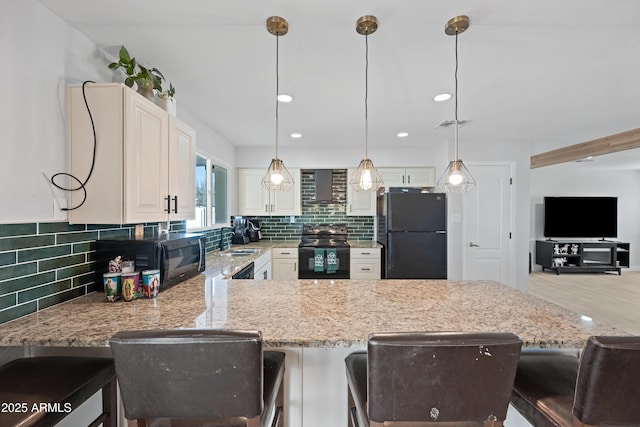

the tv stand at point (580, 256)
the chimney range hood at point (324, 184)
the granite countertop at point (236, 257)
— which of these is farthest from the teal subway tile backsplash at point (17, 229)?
the tv stand at point (580, 256)

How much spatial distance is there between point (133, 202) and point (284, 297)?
935 mm

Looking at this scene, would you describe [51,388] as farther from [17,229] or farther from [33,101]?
[33,101]

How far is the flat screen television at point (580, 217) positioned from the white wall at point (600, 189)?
19cm

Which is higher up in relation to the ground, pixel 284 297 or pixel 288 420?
pixel 284 297

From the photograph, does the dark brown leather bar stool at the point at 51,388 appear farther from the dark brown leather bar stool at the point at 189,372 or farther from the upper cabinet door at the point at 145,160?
the upper cabinet door at the point at 145,160

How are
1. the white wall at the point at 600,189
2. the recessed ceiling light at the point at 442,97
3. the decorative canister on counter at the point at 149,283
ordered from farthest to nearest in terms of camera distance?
the white wall at the point at 600,189 < the recessed ceiling light at the point at 442,97 < the decorative canister on counter at the point at 149,283

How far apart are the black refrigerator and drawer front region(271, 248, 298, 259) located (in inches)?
48.9

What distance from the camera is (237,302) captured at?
1.43 m

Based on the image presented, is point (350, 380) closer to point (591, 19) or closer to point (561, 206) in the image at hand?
point (591, 19)

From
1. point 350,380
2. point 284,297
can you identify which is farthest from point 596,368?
point 284,297

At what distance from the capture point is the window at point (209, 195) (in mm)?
3199

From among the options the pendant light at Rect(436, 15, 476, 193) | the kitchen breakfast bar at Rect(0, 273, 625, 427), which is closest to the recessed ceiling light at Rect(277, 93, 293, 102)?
the pendant light at Rect(436, 15, 476, 193)

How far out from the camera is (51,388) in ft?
3.23

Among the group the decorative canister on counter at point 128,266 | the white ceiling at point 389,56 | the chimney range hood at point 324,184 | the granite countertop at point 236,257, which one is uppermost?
the white ceiling at point 389,56
